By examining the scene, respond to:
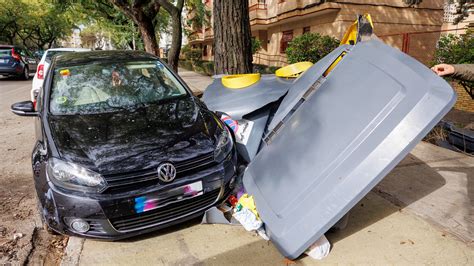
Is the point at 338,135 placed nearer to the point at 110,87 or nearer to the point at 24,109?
the point at 110,87

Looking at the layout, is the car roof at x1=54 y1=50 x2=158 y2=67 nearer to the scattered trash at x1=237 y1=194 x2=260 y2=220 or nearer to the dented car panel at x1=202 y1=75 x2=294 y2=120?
the dented car panel at x1=202 y1=75 x2=294 y2=120

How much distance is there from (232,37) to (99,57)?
2492 mm

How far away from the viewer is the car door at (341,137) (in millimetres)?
2229

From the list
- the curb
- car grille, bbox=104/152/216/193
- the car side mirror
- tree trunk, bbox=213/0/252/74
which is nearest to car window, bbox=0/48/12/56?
tree trunk, bbox=213/0/252/74

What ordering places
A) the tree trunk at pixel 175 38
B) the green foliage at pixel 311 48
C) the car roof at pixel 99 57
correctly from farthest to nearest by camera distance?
the green foliage at pixel 311 48 → the tree trunk at pixel 175 38 → the car roof at pixel 99 57

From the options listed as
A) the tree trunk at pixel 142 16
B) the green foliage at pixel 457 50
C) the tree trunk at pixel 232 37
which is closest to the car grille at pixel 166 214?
the tree trunk at pixel 232 37

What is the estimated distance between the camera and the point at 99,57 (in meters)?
4.22

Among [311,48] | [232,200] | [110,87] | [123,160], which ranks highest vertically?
→ [110,87]

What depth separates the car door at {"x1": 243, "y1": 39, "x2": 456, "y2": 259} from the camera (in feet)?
7.31

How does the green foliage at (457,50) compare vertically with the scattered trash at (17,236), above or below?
above

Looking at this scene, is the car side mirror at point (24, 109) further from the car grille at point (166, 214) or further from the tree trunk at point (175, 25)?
the tree trunk at point (175, 25)

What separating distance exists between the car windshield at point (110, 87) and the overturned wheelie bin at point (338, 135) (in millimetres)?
1396

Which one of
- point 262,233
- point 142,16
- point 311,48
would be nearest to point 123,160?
point 262,233

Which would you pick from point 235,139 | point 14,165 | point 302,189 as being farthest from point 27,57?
point 302,189
